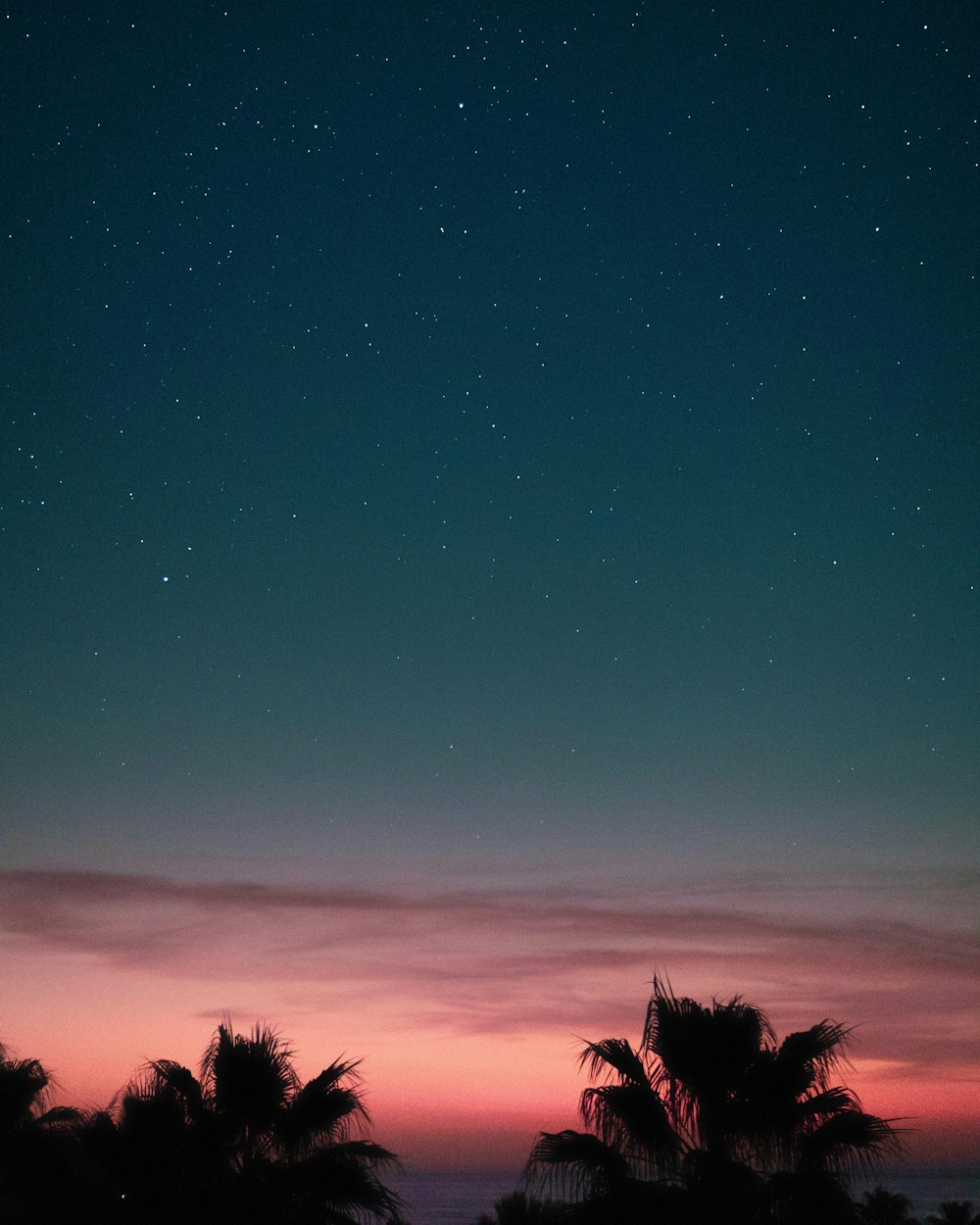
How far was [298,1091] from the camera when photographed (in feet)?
45.9

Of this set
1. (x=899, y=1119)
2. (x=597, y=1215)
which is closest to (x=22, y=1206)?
(x=597, y=1215)

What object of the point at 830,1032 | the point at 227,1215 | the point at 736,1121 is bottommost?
the point at 227,1215

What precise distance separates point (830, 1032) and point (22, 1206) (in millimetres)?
9380

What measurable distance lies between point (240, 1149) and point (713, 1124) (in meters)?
5.57

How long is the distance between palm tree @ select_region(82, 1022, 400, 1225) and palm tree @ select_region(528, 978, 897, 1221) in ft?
8.85

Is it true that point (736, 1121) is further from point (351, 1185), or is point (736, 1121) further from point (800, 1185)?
point (351, 1185)

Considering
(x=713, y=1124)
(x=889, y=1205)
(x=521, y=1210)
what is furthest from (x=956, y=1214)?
(x=713, y=1124)

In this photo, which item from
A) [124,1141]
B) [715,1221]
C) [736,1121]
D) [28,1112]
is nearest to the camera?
[715,1221]

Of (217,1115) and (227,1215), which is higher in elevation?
(217,1115)

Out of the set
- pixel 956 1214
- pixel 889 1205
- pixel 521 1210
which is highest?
pixel 521 1210

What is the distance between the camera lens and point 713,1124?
41.1 feet

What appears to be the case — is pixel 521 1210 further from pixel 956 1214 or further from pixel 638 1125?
pixel 956 1214

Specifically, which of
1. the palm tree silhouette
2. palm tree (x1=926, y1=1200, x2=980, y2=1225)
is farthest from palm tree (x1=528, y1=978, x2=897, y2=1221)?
palm tree (x1=926, y1=1200, x2=980, y2=1225)

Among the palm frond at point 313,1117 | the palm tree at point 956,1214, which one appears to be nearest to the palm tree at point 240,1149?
the palm frond at point 313,1117
